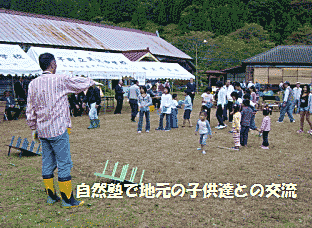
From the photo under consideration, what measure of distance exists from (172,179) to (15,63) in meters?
12.2

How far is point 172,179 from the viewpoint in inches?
217

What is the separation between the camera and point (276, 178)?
5.53 m

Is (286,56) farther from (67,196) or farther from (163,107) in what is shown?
(67,196)

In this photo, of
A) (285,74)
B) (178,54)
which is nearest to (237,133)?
(178,54)

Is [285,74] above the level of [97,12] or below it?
below

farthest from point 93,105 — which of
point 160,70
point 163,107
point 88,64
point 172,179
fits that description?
point 160,70

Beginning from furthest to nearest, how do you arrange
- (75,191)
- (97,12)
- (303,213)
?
(97,12) < (75,191) < (303,213)

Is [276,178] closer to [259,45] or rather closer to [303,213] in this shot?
[303,213]

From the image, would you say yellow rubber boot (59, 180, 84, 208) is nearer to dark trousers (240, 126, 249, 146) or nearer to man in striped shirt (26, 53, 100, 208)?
man in striped shirt (26, 53, 100, 208)

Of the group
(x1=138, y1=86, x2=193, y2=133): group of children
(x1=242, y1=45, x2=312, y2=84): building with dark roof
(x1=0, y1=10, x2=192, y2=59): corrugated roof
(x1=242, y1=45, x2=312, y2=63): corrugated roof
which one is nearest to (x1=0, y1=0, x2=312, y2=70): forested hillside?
(x1=242, y1=45, x2=312, y2=63): corrugated roof

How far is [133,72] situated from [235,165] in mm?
13015

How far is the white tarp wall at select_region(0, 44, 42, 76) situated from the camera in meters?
13.8

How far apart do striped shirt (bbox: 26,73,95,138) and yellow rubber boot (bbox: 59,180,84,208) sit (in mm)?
731

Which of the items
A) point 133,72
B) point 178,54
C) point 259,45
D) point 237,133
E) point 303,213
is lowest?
point 303,213
